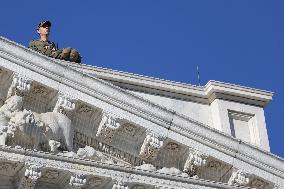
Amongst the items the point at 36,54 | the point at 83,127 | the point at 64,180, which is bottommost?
the point at 64,180

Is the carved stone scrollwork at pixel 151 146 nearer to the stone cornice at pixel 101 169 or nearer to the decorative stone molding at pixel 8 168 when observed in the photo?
the stone cornice at pixel 101 169

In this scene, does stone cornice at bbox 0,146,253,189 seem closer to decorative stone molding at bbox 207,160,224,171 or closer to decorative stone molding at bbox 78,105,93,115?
decorative stone molding at bbox 207,160,224,171

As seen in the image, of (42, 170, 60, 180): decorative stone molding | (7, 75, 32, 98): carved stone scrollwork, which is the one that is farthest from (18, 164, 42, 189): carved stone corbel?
(7, 75, 32, 98): carved stone scrollwork

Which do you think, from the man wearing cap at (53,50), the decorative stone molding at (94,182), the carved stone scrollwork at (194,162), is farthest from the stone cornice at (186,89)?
the decorative stone molding at (94,182)

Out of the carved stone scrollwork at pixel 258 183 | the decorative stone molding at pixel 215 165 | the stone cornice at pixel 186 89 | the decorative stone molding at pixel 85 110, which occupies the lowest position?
the carved stone scrollwork at pixel 258 183

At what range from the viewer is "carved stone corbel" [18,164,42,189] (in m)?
15.6

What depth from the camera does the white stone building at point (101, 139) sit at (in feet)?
53.3

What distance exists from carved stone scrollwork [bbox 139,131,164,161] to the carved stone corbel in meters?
2.91

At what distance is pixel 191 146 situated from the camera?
18.1 m

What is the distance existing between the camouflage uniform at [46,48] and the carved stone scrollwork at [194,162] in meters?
4.13

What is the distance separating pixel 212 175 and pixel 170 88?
9.41 feet

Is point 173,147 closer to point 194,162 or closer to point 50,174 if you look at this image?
point 194,162

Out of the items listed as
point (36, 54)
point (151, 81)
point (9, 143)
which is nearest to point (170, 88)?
point (151, 81)

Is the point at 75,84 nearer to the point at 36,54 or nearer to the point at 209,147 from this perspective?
the point at 36,54
